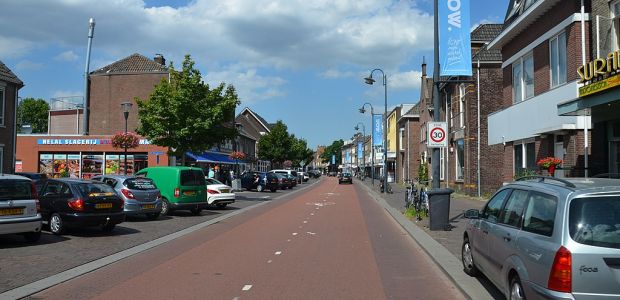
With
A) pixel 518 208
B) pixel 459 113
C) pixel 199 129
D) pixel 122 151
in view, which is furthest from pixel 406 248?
pixel 122 151

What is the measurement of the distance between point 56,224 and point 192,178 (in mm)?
6981

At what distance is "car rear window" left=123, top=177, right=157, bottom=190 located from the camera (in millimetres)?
17172

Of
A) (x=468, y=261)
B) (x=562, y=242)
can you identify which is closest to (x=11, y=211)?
(x=468, y=261)

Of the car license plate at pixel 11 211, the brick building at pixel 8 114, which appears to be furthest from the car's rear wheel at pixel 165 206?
the brick building at pixel 8 114

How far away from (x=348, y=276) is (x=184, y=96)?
2002 centimetres

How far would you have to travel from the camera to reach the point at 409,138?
60781 millimetres

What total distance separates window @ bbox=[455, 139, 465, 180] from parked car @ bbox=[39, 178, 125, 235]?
927 inches

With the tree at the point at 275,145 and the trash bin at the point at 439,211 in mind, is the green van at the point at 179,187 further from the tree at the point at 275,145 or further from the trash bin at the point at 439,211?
the tree at the point at 275,145

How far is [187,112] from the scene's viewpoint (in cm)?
2698

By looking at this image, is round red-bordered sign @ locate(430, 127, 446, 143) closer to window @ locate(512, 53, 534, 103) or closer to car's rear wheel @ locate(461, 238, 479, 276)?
window @ locate(512, 53, 534, 103)

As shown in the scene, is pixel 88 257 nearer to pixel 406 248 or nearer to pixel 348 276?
pixel 348 276

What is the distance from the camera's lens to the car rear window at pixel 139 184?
17172mm

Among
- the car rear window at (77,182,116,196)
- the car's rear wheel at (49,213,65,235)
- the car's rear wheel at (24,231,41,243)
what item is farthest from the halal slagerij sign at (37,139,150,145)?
the car's rear wheel at (24,231,41,243)

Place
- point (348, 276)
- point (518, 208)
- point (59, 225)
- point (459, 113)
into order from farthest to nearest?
point (459, 113) → point (59, 225) → point (348, 276) → point (518, 208)
